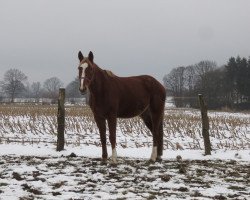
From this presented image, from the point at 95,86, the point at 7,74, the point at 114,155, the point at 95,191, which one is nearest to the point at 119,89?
the point at 95,86

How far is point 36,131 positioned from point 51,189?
10290mm

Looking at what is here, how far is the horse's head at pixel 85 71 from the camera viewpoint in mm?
7357

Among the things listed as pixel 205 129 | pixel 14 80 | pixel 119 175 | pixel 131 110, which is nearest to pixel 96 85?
pixel 131 110

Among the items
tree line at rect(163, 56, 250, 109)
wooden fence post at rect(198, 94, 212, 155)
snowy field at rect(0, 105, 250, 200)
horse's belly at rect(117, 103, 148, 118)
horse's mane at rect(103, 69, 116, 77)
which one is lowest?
snowy field at rect(0, 105, 250, 200)

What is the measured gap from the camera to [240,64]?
6838cm

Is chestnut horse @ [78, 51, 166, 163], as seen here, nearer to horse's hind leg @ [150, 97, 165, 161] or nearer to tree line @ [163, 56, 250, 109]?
horse's hind leg @ [150, 97, 165, 161]

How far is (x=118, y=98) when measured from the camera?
26.8 feet

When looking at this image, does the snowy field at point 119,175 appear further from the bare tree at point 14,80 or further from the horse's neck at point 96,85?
the bare tree at point 14,80

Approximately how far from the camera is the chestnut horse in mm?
7871

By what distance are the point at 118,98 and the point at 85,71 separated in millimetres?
1059

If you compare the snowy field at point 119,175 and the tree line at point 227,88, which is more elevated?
the tree line at point 227,88

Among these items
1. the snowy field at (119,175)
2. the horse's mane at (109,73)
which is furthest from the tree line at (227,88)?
the horse's mane at (109,73)

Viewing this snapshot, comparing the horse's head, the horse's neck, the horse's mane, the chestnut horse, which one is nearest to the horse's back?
the chestnut horse

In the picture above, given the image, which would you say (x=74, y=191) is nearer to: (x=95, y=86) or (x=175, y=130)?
(x=95, y=86)
